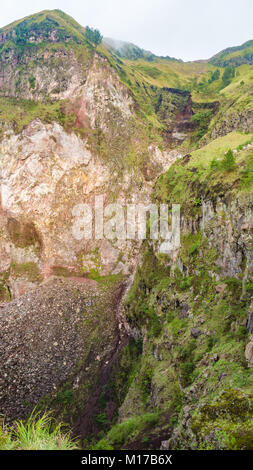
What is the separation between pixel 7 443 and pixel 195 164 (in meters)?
20.4

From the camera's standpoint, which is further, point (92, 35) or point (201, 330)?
point (92, 35)

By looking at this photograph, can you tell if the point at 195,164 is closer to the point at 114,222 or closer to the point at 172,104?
the point at 114,222

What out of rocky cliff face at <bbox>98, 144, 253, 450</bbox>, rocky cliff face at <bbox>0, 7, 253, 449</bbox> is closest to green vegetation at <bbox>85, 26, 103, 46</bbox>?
rocky cliff face at <bbox>0, 7, 253, 449</bbox>

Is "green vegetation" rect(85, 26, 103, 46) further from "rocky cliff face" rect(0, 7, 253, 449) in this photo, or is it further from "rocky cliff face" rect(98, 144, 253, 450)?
"rocky cliff face" rect(98, 144, 253, 450)

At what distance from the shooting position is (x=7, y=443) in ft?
14.3

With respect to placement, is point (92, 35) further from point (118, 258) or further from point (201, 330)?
point (201, 330)

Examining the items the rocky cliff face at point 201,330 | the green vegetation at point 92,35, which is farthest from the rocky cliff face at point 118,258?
the green vegetation at point 92,35

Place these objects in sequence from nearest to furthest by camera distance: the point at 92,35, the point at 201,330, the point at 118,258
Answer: the point at 201,330 → the point at 118,258 → the point at 92,35

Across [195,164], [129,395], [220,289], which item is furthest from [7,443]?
[195,164]

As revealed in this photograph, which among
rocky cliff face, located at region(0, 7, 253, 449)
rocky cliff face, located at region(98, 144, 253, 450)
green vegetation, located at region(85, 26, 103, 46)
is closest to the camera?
rocky cliff face, located at region(98, 144, 253, 450)

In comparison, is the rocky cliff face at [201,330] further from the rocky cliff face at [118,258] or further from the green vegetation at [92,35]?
the green vegetation at [92,35]

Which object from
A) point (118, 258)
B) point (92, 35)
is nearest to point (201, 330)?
point (118, 258)

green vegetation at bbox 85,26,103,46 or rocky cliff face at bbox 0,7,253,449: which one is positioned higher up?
green vegetation at bbox 85,26,103,46

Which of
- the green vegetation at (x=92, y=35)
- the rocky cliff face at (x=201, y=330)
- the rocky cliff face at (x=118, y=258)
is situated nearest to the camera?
the rocky cliff face at (x=201, y=330)
